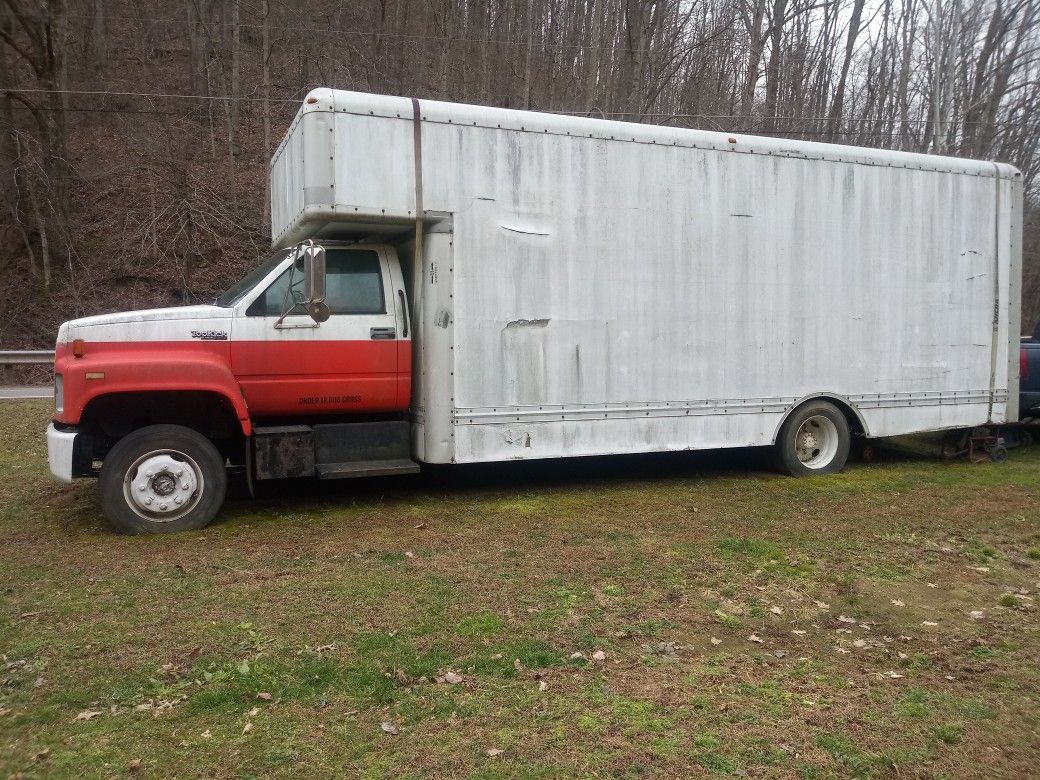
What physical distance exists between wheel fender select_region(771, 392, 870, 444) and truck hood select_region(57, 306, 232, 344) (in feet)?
17.5

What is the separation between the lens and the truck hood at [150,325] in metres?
5.97

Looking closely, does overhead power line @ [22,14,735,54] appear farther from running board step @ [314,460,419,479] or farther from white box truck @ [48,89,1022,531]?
running board step @ [314,460,419,479]

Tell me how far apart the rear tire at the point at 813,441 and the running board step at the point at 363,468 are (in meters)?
3.93

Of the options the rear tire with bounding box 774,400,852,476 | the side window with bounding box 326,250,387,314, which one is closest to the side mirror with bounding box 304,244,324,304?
the side window with bounding box 326,250,387,314

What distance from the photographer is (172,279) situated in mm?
20703

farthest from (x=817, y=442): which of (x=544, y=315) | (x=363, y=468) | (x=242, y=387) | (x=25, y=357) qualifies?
(x=25, y=357)

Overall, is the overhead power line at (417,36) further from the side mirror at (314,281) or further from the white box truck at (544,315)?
the side mirror at (314,281)

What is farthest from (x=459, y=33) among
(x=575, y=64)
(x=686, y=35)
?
(x=686, y=35)

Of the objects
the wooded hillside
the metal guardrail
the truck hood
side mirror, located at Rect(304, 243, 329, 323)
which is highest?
the wooded hillside

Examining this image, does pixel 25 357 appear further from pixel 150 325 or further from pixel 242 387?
pixel 242 387

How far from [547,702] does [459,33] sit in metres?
24.9

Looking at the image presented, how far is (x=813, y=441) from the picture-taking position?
857 cm

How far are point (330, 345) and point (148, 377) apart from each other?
4.52 ft

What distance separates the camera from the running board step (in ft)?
21.4
